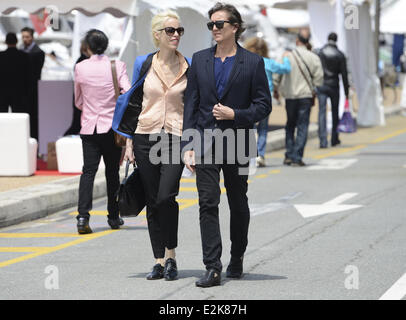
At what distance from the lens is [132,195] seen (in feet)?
27.0

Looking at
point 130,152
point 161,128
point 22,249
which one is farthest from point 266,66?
point 161,128

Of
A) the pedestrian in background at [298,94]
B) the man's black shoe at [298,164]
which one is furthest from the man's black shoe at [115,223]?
the man's black shoe at [298,164]

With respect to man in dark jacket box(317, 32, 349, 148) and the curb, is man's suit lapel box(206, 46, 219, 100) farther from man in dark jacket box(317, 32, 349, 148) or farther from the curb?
man in dark jacket box(317, 32, 349, 148)

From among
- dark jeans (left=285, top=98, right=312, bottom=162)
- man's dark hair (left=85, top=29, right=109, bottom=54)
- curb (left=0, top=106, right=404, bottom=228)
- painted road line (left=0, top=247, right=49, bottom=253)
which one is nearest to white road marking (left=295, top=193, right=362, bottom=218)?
curb (left=0, top=106, right=404, bottom=228)

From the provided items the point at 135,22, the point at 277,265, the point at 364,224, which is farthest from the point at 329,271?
the point at 135,22

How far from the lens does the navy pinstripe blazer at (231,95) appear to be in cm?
758

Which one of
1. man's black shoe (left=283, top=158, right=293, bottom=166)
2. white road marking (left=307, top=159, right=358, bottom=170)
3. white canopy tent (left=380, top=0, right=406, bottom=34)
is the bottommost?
white road marking (left=307, top=159, right=358, bottom=170)

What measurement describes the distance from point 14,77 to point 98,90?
692 cm

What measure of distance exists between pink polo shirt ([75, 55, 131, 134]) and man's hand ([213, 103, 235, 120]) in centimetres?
317

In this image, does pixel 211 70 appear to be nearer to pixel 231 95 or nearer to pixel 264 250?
pixel 231 95

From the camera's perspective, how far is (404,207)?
12.0 m

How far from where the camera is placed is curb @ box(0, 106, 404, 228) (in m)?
11.3

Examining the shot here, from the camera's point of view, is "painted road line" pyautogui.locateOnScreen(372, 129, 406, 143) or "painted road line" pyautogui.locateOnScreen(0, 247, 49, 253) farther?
"painted road line" pyautogui.locateOnScreen(372, 129, 406, 143)
